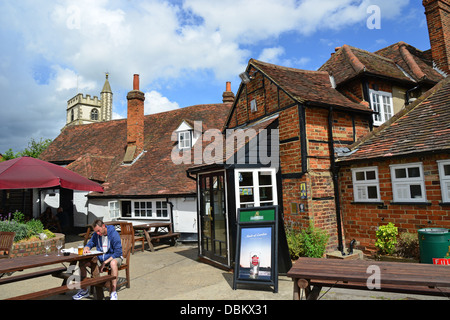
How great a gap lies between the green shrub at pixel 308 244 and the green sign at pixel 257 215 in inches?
70.8

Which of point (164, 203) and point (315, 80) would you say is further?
point (164, 203)

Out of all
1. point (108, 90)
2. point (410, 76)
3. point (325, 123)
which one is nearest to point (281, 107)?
point (325, 123)

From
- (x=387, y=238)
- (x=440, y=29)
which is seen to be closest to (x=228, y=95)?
(x=440, y=29)

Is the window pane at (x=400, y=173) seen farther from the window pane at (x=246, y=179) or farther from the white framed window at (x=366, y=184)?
the window pane at (x=246, y=179)

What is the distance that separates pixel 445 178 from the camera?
6.77 metres

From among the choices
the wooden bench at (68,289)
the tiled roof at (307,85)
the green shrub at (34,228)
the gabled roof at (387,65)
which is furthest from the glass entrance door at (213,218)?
the gabled roof at (387,65)

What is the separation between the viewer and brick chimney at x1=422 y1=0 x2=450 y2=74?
1234cm

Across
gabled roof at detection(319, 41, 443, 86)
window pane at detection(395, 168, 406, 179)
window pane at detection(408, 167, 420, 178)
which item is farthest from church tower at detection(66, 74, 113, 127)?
window pane at detection(408, 167, 420, 178)

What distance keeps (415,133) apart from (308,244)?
427 cm

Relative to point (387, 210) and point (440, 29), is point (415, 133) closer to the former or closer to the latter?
point (387, 210)

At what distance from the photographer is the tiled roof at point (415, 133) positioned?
23.6ft

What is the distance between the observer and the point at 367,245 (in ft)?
26.9
